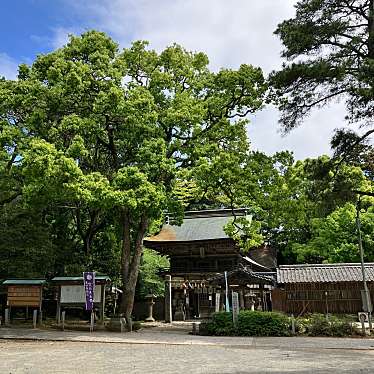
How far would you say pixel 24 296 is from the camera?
19031 millimetres

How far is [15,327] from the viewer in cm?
1892

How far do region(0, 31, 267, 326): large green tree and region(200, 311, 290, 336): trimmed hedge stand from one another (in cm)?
410

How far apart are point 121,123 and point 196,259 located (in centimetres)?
1260

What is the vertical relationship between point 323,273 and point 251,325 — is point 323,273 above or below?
above

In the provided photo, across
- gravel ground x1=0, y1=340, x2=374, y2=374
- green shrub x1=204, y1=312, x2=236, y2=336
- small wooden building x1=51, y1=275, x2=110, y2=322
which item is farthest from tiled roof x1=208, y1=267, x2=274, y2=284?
gravel ground x1=0, y1=340, x2=374, y2=374

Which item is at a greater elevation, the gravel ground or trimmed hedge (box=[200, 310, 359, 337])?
trimmed hedge (box=[200, 310, 359, 337])

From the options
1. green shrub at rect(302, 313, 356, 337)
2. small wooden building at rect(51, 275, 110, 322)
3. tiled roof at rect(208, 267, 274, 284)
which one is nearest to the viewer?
green shrub at rect(302, 313, 356, 337)

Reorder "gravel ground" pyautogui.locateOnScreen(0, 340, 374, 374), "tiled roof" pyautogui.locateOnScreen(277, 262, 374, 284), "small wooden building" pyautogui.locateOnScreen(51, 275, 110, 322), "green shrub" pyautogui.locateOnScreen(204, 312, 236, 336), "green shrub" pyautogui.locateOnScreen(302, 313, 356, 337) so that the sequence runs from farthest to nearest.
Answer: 1. "tiled roof" pyautogui.locateOnScreen(277, 262, 374, 284)
2. "small wooden building" pyautogui.locateOnScreen(51, 275, 110, 322)
3. "green shrub" pyautogui.locateOnScreen(204, 312, 236, 336)
4. "green shrub" pyautogui.locateOnScreen(302, 313, 356, 337)
5. "gravel ground" pyautogui.locateOnScreen(0, 340, 374, 374)

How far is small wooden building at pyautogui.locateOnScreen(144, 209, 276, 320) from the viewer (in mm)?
25922

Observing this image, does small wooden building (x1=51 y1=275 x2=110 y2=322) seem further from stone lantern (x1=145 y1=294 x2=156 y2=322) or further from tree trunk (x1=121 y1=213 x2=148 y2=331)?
stone lantern (x1=145 y1=294 x2=156 y2=322)

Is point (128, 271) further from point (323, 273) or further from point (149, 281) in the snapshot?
point (323, 273)

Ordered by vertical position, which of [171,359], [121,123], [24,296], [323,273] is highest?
[121,123]

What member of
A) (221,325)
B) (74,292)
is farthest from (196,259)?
(221,325)

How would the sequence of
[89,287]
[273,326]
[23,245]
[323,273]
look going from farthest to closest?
[323,273]
[23,245]
[89,287]
[273,326]
